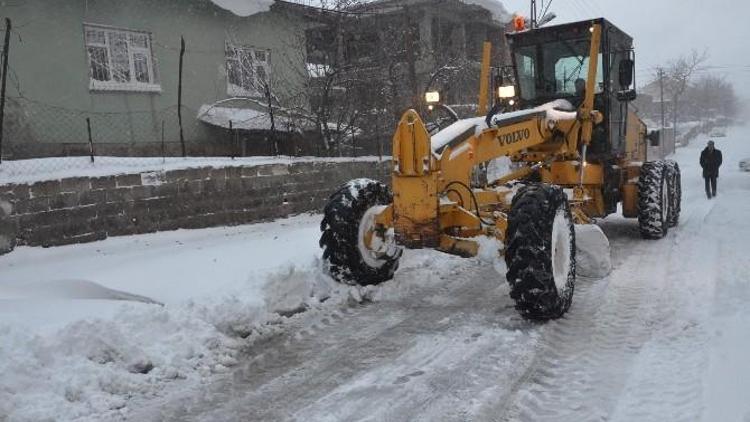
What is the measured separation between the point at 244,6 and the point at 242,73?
177cm

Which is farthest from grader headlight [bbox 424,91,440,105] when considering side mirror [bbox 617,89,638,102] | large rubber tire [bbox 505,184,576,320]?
side mirror [bbox 617,89,638,102]

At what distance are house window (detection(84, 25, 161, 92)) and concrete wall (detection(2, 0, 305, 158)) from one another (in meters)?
0.14

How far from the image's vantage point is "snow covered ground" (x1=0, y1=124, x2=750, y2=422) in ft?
12.6

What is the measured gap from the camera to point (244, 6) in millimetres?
14594

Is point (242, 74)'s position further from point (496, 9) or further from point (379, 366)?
point (496, 9)

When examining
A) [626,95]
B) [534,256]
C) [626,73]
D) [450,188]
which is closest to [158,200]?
[450,188]

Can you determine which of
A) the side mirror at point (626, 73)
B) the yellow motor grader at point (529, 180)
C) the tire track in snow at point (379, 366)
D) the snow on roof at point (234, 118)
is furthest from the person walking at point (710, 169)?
the tire track in snow at point (379, 366)

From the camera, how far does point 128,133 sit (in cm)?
1310

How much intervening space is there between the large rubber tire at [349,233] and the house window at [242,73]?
9.76 m

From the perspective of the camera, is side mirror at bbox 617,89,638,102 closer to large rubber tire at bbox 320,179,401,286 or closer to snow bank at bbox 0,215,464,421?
snow bank at bbox 0,215,464,421

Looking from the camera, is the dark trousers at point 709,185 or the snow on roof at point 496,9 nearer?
the dark trousers at point 709,185

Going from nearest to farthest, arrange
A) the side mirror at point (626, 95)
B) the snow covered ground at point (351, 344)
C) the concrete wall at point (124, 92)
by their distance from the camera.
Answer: the snow covered ground at point (351, 344), the side mirror at point (626, 95), the concrete wall at point (124, 92)

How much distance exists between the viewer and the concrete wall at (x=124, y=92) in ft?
38.0

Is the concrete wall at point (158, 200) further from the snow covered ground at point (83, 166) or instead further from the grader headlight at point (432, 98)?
the grader headlight at point (432, 98)
